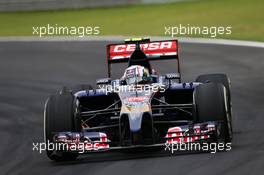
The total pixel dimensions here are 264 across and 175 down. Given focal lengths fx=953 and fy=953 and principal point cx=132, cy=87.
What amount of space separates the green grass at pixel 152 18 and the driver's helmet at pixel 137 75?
13.9 m

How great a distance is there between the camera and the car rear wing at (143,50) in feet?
54.7

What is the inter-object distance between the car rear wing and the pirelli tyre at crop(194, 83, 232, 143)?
105 inches

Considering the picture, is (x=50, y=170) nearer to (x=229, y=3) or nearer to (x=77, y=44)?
(x=77, y=44)

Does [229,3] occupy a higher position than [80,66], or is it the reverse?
[229,3]

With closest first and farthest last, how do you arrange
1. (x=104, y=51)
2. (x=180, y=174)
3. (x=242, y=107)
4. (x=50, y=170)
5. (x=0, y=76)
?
(x=180, y=174), (x=50, y=170), (x=242, y=107), (x=0, y=76), (x=104, y=51)

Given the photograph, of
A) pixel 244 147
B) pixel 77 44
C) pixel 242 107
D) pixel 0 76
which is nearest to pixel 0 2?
pixel 77 44

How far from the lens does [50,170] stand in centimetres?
1325

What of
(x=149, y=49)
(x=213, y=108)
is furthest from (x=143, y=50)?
(x=213, y=108)

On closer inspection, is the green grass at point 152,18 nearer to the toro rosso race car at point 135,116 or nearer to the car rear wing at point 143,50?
the car rear wing at point 143,50

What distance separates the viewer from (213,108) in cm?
1388

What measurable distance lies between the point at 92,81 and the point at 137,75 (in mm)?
7874

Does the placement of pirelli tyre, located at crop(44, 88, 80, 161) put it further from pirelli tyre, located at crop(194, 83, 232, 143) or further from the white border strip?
the white border strip

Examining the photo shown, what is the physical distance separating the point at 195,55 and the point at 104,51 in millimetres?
3118

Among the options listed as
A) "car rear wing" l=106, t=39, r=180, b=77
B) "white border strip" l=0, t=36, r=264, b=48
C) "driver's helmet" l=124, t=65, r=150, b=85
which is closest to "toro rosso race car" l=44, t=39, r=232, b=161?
"driver's helmet" l=124, t=65, r=150, b=85
